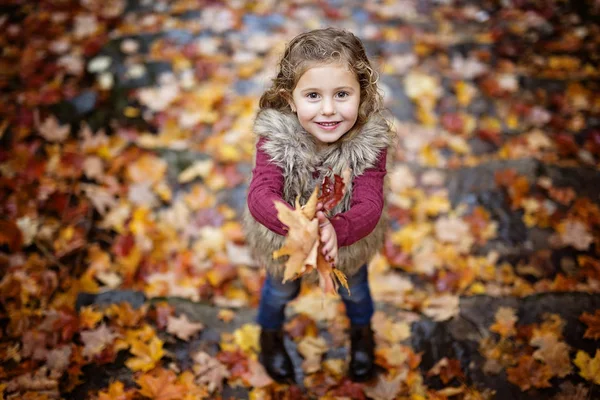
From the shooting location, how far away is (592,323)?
250cm

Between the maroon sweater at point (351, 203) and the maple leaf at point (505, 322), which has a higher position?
the maroon sweater at point (351, 203)

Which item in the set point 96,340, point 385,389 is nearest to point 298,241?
point 385,389

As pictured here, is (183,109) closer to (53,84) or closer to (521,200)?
(53,84)

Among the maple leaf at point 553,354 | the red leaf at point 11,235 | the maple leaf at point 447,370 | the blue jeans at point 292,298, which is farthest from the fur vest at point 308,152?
the red leaf at point 11,235

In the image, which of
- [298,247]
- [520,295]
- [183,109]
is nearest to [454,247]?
[520,295]

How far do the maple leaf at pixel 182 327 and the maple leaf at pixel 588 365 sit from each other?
2.17 meters

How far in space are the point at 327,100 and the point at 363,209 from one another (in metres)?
0.46

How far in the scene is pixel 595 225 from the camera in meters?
3.25

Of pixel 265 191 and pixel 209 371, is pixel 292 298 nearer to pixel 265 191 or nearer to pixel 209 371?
pixel 209 371

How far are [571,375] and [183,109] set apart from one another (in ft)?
11.8

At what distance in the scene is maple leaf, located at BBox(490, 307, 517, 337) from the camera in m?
2.62

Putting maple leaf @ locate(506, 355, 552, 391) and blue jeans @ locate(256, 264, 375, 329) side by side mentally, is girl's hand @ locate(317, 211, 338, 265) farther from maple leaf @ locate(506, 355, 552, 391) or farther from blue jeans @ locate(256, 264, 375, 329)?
maple leaf @ locate(506, 355, 552, 391)

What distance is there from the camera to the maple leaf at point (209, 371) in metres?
2.45

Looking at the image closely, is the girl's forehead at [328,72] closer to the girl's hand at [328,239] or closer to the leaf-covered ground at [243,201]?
the girl's hand at [328,239]
